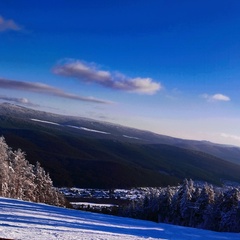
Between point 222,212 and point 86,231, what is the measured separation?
39913 millimetres

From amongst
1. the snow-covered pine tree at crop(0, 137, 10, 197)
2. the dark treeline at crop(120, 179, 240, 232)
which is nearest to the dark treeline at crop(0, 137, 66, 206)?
the snow-covered pine tree at crop(0, 137, 10, 197)

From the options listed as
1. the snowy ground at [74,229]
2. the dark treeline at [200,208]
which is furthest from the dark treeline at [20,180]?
the snowy ground at [74,229]

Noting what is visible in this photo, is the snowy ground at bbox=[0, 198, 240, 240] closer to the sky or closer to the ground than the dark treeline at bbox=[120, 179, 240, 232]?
closer to the sky

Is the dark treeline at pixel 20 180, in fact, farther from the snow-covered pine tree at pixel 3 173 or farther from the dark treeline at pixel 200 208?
the dark treeline at pixel 200 208

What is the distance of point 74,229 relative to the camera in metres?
19.2

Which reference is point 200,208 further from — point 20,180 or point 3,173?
point 3,173

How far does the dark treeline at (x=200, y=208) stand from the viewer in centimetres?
5334

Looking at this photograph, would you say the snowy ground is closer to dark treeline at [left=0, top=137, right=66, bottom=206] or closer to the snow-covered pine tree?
the snow-covered pine tree

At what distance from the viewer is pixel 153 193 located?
72.4m

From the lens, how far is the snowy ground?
16359mm

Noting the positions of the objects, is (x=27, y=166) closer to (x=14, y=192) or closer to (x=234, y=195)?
(x=14, y=192)

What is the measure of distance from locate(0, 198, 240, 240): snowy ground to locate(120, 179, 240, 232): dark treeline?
1213 inches

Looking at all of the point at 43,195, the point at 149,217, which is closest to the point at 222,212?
the point at 149,217

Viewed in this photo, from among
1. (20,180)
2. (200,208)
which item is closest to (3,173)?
(20,180)
